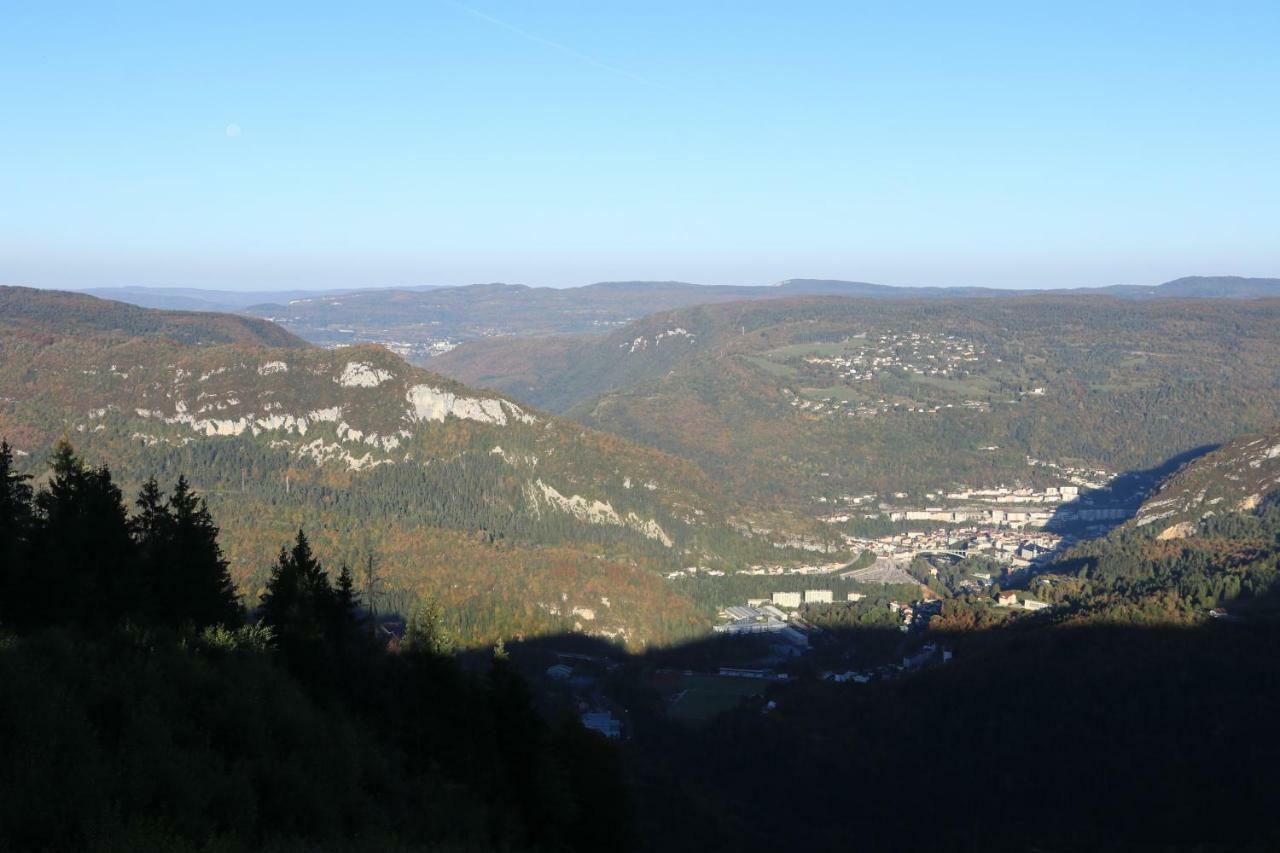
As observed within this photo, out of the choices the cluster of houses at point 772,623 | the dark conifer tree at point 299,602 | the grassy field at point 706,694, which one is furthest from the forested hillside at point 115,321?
the dark conifer tree at point 299,602

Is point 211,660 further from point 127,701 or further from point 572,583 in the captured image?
point 572,583

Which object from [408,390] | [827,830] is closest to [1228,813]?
[827,830]

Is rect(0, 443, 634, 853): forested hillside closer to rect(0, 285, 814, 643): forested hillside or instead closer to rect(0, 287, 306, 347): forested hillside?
rect(0, 285, 814, 643): forested hillside

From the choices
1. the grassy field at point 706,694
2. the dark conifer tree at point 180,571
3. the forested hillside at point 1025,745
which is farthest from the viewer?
the grassy field at point 706,694

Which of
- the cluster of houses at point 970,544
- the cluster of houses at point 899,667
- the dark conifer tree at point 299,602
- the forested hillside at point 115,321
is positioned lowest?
the cluster of houses at point 970,544

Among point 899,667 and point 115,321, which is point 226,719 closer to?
point 899,667

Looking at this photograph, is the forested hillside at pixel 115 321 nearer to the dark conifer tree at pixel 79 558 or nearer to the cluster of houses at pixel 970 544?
the cluster of houses at pixel 970 544

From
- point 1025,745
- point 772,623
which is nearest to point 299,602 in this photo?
point 1025,745
